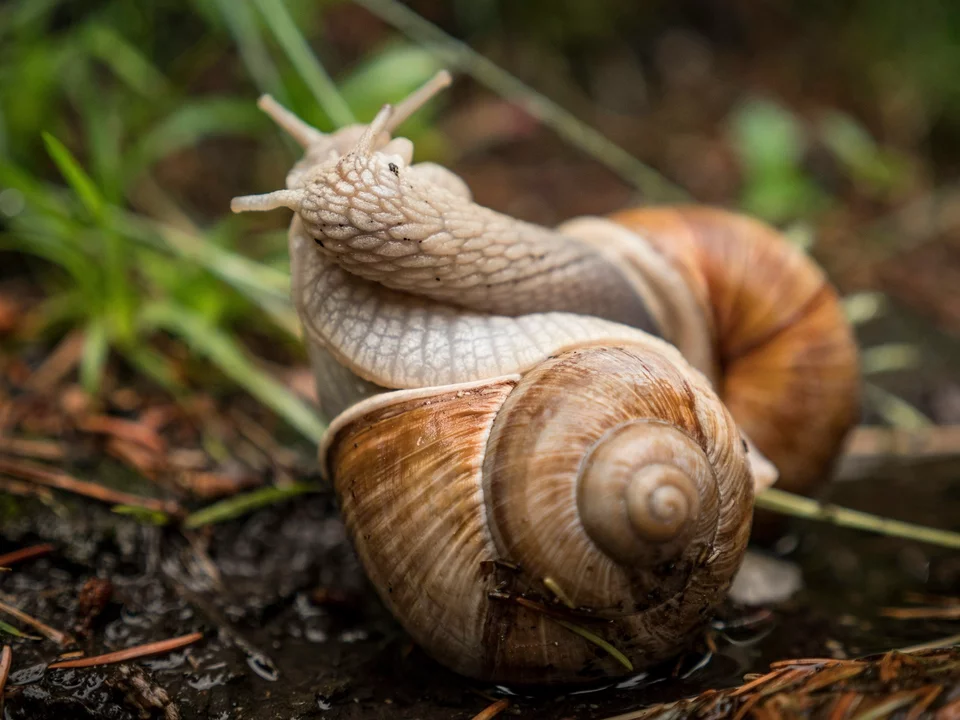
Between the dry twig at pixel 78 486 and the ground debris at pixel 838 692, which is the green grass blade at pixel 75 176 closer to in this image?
the dry twig at pixel 78 486

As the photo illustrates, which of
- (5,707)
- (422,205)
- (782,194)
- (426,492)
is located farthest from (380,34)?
(5,707)

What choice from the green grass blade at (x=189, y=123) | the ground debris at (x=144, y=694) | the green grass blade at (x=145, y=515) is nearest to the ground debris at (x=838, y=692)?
the ground debris at (x=144, y=694)

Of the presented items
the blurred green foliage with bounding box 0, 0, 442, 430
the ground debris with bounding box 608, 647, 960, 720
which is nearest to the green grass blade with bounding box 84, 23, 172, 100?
the blurred green foliage with bounding box 0, 0, 442, 430

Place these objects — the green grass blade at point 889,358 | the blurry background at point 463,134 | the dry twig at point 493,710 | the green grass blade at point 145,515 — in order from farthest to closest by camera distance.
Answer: the green grass blade at point 889,358, the blurry background at point 463,134, the green grass blade at point 145,515, the dry twig at point 493,710

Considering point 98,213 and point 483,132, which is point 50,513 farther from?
point 483,132

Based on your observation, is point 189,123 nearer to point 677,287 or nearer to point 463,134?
point 463,134

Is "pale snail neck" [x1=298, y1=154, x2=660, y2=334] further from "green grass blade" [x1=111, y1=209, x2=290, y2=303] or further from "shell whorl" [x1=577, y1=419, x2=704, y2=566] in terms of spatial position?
"green grass blade" [x1=111, y1=209, x2=290, y2=303]
